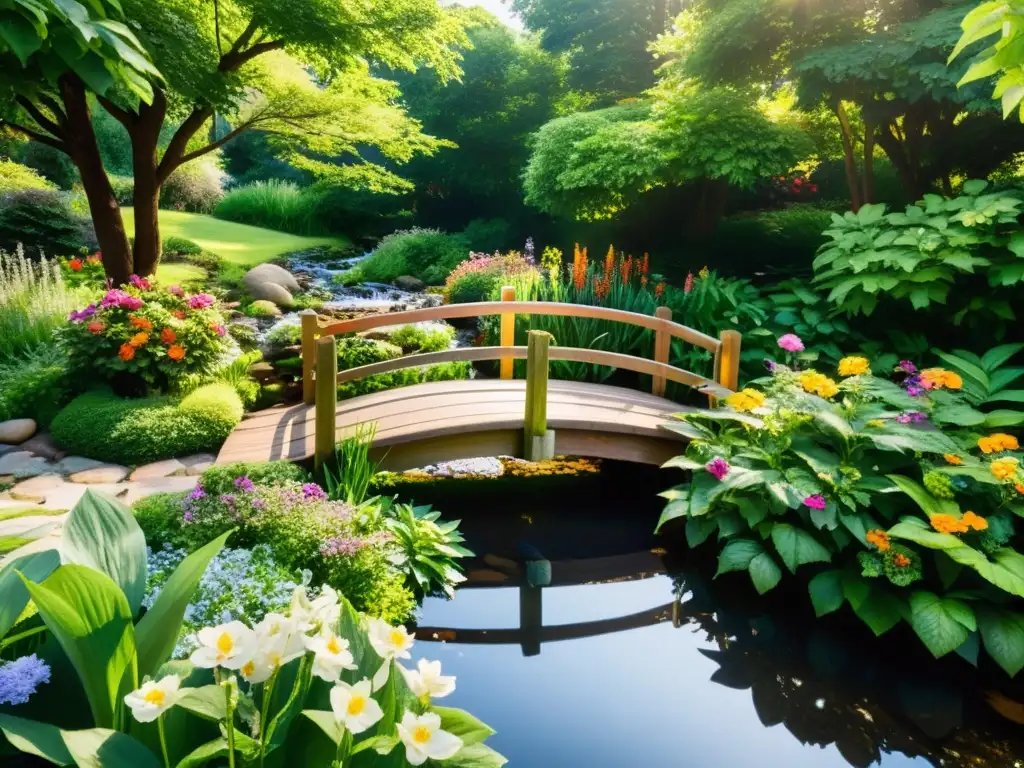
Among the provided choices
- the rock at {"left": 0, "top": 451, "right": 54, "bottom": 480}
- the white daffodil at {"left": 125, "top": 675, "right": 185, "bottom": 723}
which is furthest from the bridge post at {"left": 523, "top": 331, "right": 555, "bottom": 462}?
the white daffodil at {"left": 125, "top": 675, "right": 185, "bottom": 723}

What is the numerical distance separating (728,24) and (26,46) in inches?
284

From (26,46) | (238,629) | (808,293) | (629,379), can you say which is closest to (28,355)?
(629,379)

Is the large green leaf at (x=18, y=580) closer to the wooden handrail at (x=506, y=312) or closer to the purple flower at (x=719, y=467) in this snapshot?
the purple flower at (x=719, y=467)

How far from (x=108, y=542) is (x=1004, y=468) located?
4.02 meters

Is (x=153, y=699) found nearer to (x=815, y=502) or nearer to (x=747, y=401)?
(x=815, y=502)

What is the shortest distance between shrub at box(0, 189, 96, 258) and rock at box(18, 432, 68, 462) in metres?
5.82

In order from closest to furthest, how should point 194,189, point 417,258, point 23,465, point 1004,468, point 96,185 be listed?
point 1004,468
point 23,465
point 96,185
point 417,258
point 194,189

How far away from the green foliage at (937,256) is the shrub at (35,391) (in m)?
6.09

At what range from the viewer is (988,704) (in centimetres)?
381

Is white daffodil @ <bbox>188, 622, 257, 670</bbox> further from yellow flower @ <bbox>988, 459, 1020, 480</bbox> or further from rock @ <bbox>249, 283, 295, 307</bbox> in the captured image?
rock @ <bbox>249, 283, 295, 307</bbox>

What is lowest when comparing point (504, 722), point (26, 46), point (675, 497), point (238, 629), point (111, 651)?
point (504, 722)

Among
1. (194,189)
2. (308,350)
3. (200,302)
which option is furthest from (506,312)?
(194,189)

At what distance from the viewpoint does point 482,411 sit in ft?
18.1

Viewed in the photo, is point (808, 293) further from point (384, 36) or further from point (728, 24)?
point (384, 36)
